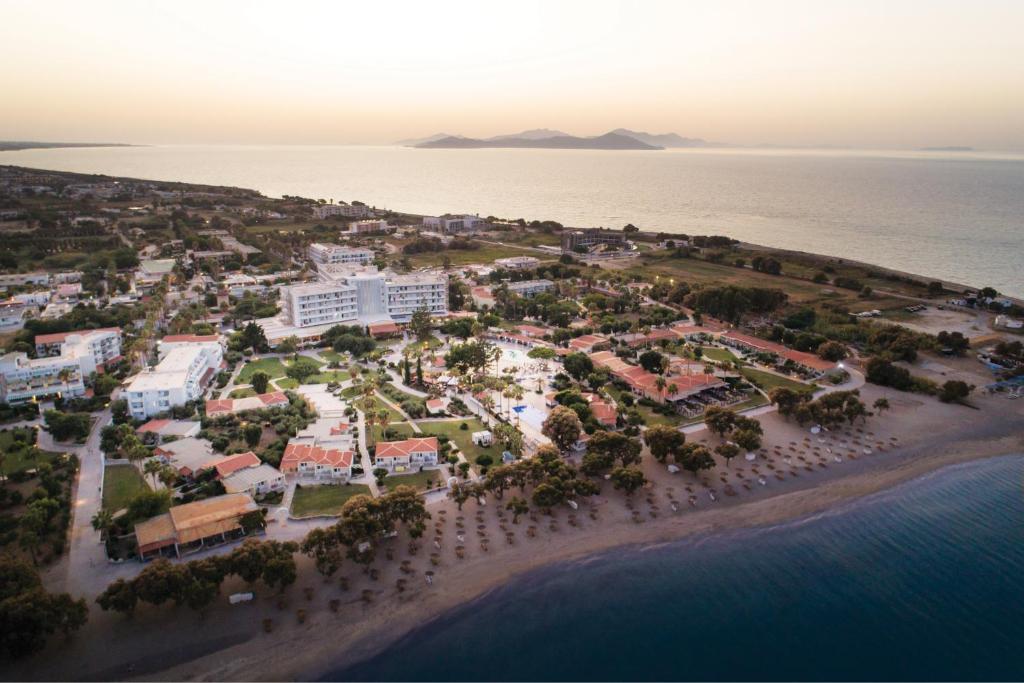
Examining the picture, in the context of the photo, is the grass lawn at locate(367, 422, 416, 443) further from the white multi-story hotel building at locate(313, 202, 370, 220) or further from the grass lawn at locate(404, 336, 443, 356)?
the white multi-story hotel building at locate(313, 202, 370, 220)

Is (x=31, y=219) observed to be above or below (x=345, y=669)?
above

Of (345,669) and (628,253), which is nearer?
(345,669)

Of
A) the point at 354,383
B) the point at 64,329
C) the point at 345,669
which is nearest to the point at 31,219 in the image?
the point at 64,329

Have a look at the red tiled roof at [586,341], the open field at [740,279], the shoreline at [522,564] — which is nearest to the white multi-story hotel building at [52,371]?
the shoreline at [522,564]

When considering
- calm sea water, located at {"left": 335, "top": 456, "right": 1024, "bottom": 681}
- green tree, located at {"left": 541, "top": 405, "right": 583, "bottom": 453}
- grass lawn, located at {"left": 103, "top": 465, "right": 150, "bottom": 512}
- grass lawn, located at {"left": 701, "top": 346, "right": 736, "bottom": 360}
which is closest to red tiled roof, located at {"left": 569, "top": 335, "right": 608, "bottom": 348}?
grass lawn, located at {"left": 701, "top": 346, "right": 736, "bottom": 360}

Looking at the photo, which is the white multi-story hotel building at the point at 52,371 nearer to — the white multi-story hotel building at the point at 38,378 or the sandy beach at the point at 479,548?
the white multi-story hotel building at the point at 38,378

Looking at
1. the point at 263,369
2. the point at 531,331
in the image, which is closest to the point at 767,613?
the point at 531,331

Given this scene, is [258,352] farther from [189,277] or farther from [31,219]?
[31,219]
